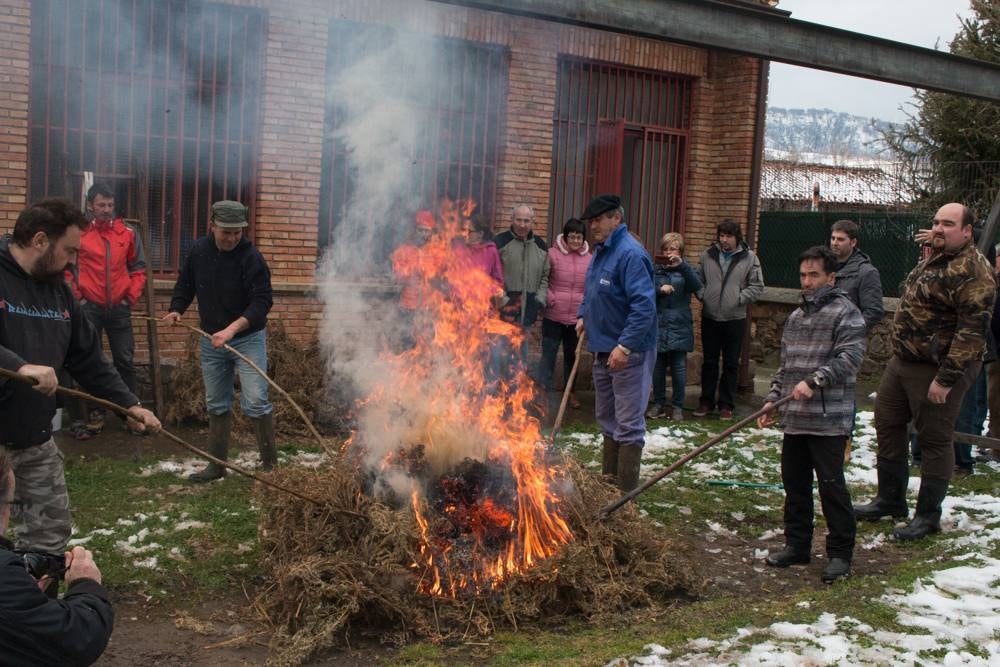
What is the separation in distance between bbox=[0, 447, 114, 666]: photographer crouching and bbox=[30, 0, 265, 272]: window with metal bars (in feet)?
18.5

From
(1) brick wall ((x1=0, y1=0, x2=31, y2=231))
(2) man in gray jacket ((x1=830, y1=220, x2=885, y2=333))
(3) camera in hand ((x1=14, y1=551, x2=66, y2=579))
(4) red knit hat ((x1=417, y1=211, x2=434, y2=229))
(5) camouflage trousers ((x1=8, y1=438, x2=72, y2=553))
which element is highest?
(1) brick wall ((x1=0, y1=0, x2=31, y2=231))

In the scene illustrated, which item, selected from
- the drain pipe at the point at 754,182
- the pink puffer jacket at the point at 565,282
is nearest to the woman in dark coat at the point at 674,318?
the pink puffer jacket at the point at 565,282

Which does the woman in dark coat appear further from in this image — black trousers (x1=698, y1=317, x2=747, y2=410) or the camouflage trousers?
the camouflage trousers

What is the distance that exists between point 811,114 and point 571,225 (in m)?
113

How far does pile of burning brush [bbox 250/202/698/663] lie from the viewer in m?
4.70

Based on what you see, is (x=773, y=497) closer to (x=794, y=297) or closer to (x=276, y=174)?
(x=276, y=174)

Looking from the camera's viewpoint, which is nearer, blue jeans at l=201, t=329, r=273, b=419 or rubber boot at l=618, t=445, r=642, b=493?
rubber boot at l=618, t=445, r=642, b=493

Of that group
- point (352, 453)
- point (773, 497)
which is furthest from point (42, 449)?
point (773, 497)

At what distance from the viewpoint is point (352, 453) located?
5570mm

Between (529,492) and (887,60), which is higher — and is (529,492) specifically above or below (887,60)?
below

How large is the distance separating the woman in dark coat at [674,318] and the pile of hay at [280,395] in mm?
3478

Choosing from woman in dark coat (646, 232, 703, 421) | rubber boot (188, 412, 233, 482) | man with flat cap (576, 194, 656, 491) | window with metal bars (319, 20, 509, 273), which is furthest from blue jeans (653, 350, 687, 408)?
rubber boot (188, 412, 233, 482)

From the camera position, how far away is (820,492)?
18.8 ft

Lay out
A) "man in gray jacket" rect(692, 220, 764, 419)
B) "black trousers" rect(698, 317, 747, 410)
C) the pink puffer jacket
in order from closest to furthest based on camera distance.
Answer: the pink puffer jacket, "man in gray jacket" rect(692, 220, 764, 419), "black trousers" rect(698, 317, 747, 410)
